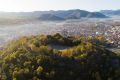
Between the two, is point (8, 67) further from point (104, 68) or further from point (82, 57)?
point (104, 68)

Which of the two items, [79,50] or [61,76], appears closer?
[61,76]

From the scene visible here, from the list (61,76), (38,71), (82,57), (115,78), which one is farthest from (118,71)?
(38,71)

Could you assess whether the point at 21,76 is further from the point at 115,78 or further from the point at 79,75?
the point at 115,78

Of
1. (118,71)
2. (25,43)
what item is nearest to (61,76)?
(118,71)

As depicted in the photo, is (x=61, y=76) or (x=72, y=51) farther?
(x=72, y=51)

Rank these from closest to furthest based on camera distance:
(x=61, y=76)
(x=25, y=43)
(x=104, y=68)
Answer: (x=61, y=76) → (x=104, y=68) → (x=25, y=43)

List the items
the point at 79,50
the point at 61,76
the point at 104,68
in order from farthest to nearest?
the point at 79,50 → the point at 104,68 → the point at 61,76

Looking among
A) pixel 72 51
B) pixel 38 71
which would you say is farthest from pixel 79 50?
pixel 38 71

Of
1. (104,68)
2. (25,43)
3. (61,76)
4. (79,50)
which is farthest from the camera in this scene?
(25,43)
